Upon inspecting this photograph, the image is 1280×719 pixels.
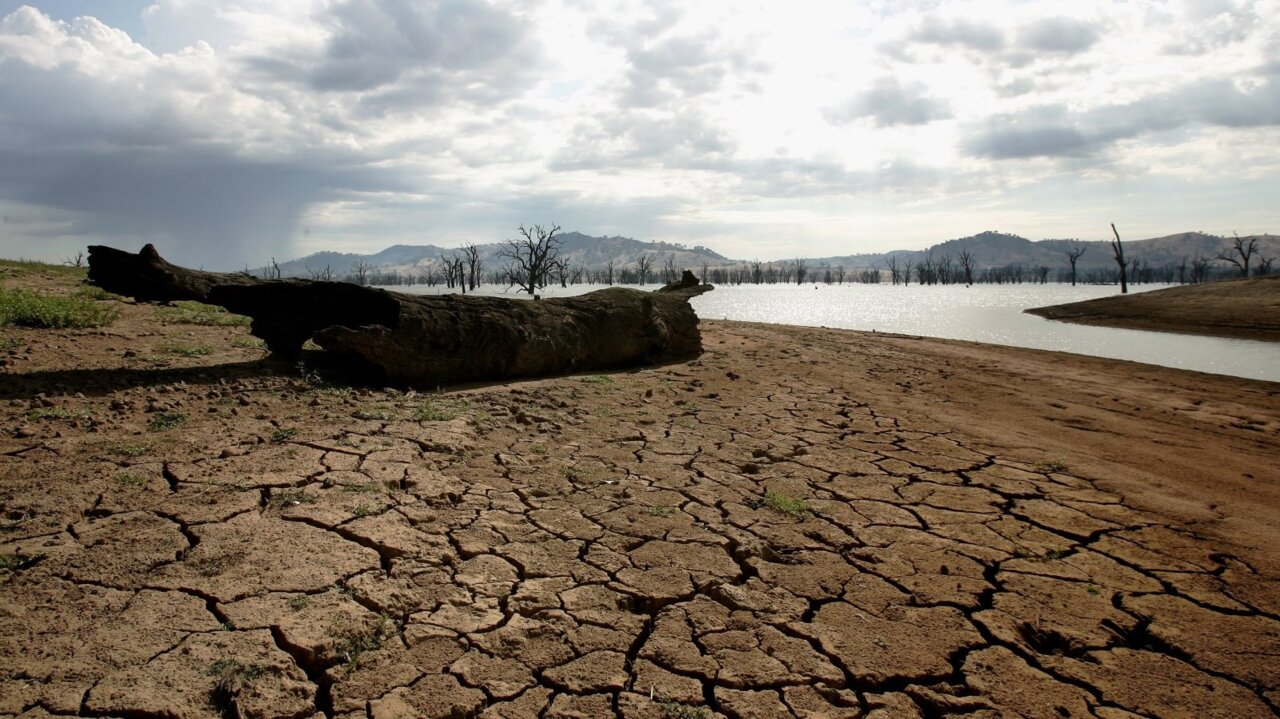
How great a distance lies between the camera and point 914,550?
3.49 m

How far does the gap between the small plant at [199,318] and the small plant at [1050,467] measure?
9.55 meters

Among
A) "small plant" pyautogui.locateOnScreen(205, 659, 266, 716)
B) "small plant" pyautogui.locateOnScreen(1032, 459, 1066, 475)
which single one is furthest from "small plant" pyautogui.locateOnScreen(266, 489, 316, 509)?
"small plant" pyautogui.locateOnScreen(1032, 459, 1066, 475)

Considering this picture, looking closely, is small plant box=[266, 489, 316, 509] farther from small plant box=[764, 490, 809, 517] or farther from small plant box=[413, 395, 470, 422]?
small plant box=[764, 490, 809, 517]

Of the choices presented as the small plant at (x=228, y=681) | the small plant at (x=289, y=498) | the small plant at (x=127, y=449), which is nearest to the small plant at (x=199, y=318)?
the small plant at (x=127, y=449)

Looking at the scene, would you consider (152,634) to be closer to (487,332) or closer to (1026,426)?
(487,332)

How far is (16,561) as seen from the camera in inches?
102

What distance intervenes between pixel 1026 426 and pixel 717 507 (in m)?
4.64

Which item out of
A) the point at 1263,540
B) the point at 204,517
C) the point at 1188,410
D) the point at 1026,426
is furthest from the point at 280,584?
the point at 1188,410

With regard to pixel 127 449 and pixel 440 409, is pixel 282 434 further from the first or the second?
pixel 440 409

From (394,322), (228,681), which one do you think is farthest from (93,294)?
(228,681)

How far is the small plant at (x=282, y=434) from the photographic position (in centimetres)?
424

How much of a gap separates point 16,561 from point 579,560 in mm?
2432

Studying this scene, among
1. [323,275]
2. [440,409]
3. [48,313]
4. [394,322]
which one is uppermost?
[323,275]

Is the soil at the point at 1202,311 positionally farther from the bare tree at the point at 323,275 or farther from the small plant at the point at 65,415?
the small plant at the point at 65,415
